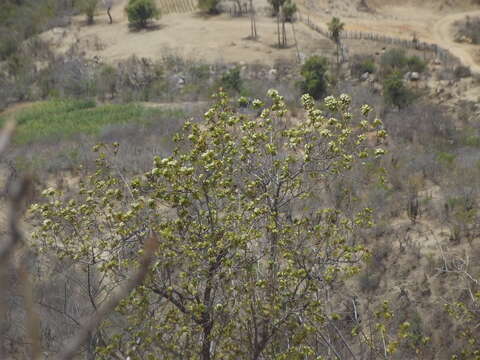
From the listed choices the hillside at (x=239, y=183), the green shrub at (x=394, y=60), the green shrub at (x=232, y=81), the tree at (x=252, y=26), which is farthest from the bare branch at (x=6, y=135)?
the tree at (x=252, y=26)

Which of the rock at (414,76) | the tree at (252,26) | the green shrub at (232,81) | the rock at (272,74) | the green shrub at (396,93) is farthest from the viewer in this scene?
the tree at (252,26)

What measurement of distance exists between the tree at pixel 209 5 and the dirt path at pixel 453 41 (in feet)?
44.6

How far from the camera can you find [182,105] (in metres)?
21.1

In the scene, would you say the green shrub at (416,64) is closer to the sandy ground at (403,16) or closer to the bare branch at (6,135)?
the sandy ground at (403,16)

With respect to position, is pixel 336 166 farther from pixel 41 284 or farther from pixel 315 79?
pixel 315 79

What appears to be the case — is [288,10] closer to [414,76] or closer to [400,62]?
[400,62]

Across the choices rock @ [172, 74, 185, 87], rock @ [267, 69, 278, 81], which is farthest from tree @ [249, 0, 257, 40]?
rock @ [172, 74, 185, 87]

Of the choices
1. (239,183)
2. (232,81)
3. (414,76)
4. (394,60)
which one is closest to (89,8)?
(232,81)

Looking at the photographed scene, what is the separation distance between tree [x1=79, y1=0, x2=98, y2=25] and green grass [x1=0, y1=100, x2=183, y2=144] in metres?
14.3

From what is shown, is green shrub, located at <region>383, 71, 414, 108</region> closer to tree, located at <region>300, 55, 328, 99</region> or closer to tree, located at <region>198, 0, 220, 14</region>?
tree, located at <region>300, 55, 328, 99</region>

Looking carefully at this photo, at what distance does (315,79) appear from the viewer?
71.5 ft

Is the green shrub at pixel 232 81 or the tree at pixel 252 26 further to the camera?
the tree at pixel 252 26

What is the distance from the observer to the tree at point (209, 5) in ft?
111

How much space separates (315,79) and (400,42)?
8.75 metres
